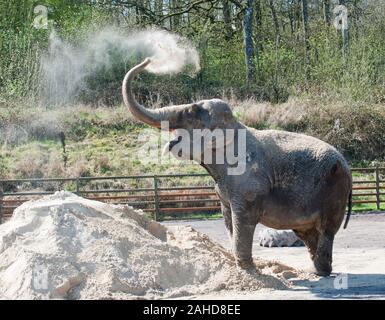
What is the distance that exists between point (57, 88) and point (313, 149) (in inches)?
1227

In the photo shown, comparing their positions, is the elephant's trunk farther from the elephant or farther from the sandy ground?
the sandy ground

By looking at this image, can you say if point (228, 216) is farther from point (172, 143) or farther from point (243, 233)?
point (172, 143)

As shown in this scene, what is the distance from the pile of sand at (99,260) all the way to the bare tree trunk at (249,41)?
1165 inches

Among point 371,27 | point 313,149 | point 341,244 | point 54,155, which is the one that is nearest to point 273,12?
point 371,27

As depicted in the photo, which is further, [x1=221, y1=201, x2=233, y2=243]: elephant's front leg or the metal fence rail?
the metal fence rail

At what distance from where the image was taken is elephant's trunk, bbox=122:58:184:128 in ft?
37.4

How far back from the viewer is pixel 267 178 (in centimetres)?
1188

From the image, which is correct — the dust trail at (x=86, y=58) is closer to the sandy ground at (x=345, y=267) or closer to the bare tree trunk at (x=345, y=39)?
the bare tree trunk at (x=345, y=39)

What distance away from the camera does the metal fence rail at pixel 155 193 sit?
88.8 ft

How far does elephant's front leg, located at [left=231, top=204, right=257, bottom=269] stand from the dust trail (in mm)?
29942

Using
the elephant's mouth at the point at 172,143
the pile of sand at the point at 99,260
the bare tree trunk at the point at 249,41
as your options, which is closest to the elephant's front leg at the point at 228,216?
the pile of sand at the point at 99,260

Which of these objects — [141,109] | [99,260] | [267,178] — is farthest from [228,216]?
[99,260]

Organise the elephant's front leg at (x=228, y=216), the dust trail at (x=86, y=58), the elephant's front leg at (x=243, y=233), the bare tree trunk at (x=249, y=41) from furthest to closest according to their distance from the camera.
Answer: the dust trail at (x=86, y=58) → the bare tree trunk at (x=249, y=41) → the elephant's front leg at (x=228, y=216) → the elephant's front leg at (x=243, y=233)

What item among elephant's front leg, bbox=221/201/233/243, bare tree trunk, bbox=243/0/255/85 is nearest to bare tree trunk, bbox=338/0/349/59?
bare tree trunk, bbox=243/0/255/85
